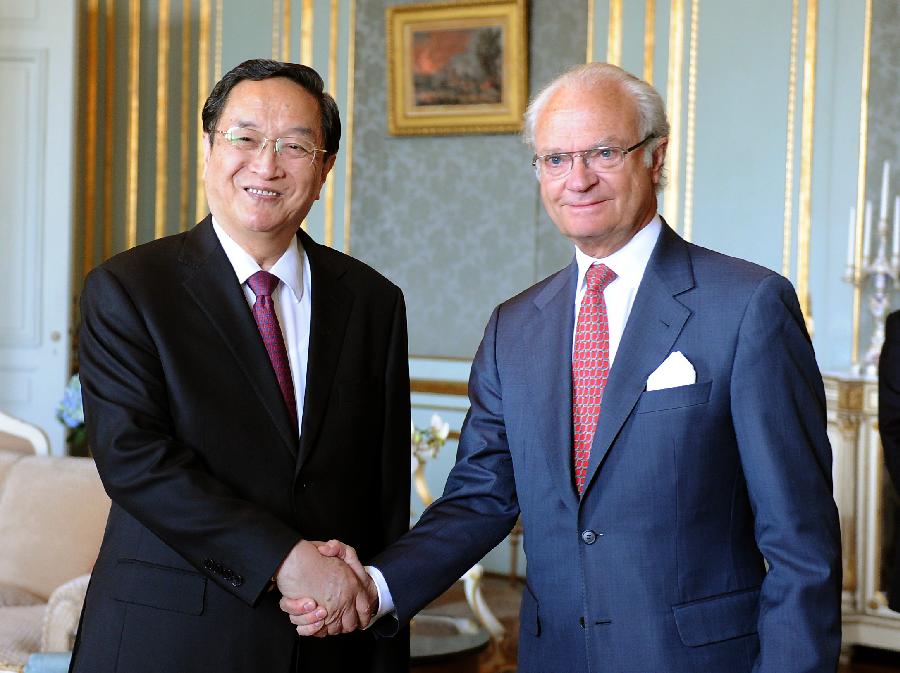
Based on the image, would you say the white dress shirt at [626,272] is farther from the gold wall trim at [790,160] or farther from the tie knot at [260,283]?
the gold wall trim at [790,160]

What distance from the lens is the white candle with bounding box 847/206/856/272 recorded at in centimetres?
537

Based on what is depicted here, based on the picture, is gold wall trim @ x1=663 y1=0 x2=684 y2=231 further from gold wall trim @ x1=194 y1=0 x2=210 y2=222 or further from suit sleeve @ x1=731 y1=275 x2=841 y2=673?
suit sleeve @ x1=731 y1=275 x2=841 y2=673

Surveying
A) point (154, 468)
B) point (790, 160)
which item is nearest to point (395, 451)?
point (154, 468)

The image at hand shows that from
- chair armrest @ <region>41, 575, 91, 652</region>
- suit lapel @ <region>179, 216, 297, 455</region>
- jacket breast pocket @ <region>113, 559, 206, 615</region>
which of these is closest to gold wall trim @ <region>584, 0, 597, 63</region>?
chair armrest @ <region>41, 575, 91, 652</region>

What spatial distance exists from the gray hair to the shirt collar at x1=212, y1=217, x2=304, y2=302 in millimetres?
514

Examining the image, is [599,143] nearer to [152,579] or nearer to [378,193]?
[152,579]

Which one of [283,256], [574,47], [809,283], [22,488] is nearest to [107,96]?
[574,47]

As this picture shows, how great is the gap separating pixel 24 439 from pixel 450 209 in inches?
113

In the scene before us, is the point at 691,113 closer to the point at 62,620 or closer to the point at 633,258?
the point at 62,620

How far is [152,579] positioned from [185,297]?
1.55 feet

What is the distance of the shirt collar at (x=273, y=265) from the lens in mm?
2076

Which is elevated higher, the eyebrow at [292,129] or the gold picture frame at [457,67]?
the gold picture frame at [457,67]

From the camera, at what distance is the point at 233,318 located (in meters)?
2.01

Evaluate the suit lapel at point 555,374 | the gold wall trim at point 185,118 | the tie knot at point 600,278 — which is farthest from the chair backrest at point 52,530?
the gold wall trim at point 185,118
